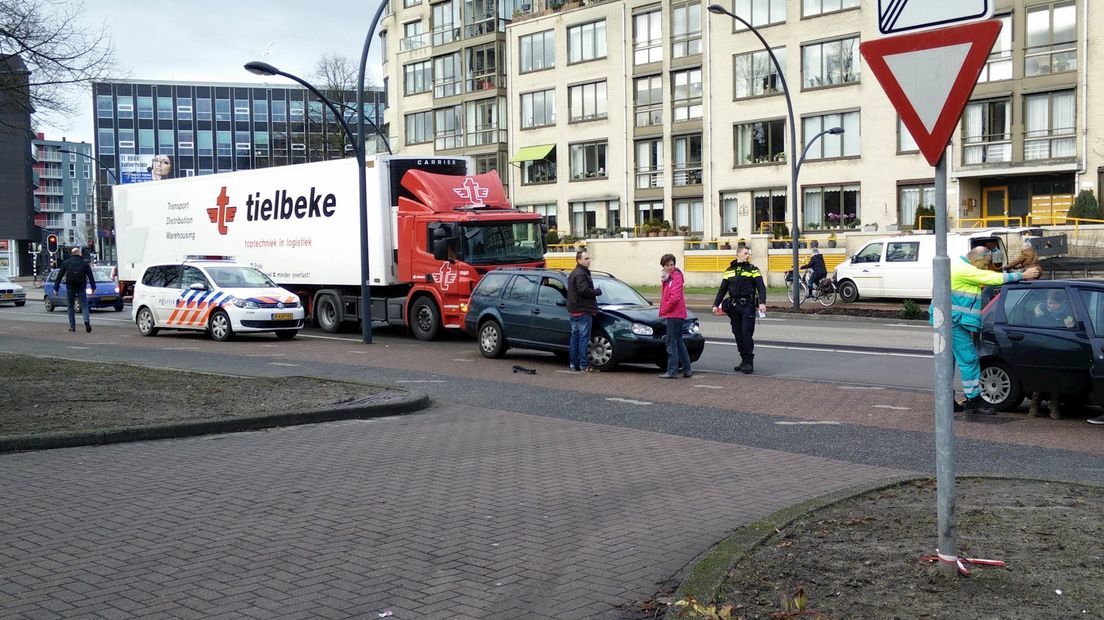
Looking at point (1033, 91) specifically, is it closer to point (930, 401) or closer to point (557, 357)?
point (557, 357)

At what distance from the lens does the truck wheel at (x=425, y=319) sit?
869 inches

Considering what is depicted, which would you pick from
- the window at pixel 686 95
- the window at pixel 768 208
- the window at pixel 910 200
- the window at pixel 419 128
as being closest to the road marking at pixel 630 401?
the window at pixel 910 200

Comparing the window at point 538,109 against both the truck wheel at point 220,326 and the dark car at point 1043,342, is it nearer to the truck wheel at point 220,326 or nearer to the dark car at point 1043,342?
the truck wheel at point 220,326

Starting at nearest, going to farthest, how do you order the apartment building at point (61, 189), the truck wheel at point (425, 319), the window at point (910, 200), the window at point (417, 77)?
1. the truck wheel at point (425, 319)
2. the window at point (910, 200)
3. the window at point (417, 77)
4. the apartment building at point (61, 189)

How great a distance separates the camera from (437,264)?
71.5 ft

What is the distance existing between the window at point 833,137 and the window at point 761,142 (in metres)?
1.22

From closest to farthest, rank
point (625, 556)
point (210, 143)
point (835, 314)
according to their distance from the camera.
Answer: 1. point (625, 556)
2. point (835, 314)
3. point (210, 143)

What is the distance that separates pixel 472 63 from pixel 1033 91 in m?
32.0

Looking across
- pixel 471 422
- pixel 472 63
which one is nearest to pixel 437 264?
pixel 471 422

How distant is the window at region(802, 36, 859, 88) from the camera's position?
44.9 meters

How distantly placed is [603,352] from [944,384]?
37.6ft

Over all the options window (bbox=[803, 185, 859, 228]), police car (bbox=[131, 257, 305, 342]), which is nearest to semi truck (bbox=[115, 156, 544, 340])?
police car (bbox=[131, 257, 305, 342])

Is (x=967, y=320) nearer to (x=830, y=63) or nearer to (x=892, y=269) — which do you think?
(x=892, y=269)

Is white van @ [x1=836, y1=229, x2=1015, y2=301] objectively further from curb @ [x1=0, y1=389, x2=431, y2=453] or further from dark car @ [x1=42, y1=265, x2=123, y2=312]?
dark car @ [x1=42, y1=265, x2=123, y2=312]
